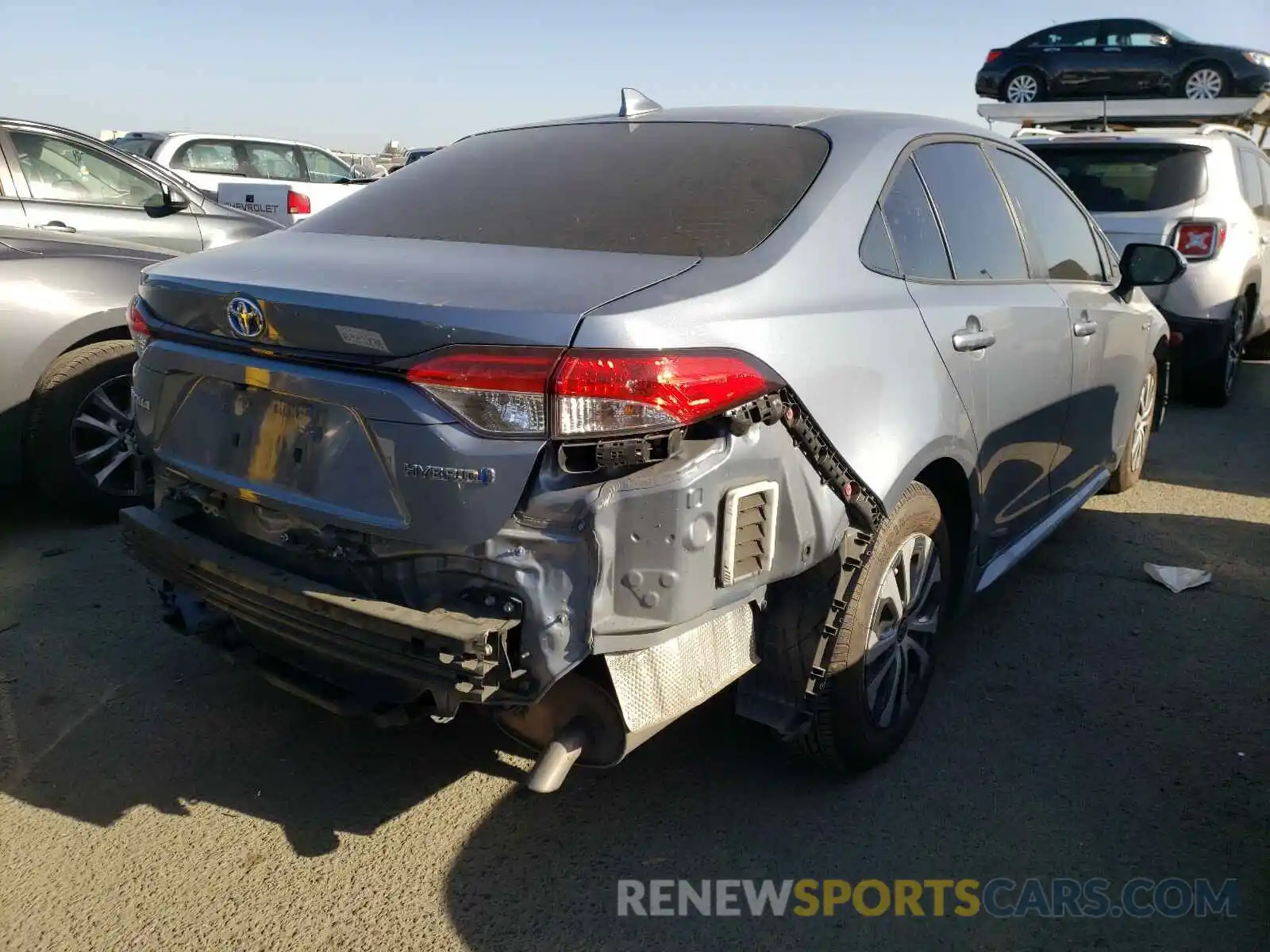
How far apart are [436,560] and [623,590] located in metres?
0.40

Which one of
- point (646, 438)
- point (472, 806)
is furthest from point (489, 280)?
point (472, 806)

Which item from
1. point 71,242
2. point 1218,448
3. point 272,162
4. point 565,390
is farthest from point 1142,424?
point 272,162

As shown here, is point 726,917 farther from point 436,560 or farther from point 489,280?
point 489,280

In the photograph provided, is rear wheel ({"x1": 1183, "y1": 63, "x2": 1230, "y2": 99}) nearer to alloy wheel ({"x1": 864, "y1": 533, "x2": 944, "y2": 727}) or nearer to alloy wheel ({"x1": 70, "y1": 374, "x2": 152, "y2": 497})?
alloy wheel ({"x1": 864, "y1": 533, "x2": 944, "y2": 727})

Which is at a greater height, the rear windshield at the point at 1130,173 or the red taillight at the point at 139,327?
the red taillight at the point at 139,327

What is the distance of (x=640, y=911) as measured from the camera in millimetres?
2449

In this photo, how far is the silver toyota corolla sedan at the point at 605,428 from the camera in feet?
6.81

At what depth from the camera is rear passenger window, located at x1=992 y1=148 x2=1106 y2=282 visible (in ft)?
12.2

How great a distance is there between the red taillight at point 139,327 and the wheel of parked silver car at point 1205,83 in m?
13.3

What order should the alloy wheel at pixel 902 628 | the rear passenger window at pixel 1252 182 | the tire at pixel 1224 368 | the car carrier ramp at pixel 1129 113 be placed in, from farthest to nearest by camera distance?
1. the car carrier ramp at pixel 1129 113
2. the rear passenger window at pixel 1252 182
3. the tire at pixel 1224 368
4. the alloy wheel at pixel 902 628

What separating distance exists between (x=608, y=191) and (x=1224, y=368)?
610 cm

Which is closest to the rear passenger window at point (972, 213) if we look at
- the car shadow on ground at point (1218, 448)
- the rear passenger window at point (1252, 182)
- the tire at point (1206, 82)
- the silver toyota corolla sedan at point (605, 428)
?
the silver toyota corolla sedan at point (605, 428)

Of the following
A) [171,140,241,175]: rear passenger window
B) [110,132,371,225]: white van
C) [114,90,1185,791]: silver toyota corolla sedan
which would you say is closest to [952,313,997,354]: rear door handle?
[114,90,1185,791]: silver toyota corolla sedan

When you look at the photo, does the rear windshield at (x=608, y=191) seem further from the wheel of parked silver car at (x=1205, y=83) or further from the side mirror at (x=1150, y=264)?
the wheel of parked silver car at (x=1205, y=83)
